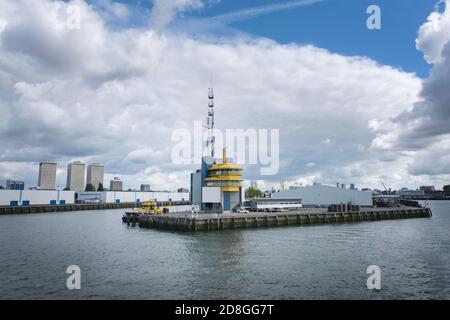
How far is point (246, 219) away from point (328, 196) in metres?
48.0

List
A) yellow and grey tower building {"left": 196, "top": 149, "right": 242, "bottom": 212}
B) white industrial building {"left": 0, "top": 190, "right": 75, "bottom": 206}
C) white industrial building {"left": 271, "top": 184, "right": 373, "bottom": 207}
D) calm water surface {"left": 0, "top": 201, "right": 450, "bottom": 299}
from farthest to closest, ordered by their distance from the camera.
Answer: white industrial building {"left": 0, "top": 190, "right": 75, "bottom": 206} → white industrial building {"left": 271, "top": 184, "right": 373, "bottom": 207} → yellow and grey tower building {"left": 196, "top": 149, "right": 242, "bottom": 212} → calm water surface {"left": 0, "top": 201, "right": 450, "bottom": 299}

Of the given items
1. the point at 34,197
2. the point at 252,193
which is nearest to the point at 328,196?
the point at 252,193

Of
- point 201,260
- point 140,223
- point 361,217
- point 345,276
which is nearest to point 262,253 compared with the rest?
point 201,260

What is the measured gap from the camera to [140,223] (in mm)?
64062

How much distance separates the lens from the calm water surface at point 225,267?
22.3 m

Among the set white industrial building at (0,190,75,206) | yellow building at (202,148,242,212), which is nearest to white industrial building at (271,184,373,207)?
yellow building at (202,148,242,212)

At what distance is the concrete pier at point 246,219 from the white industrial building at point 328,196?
13.1 m

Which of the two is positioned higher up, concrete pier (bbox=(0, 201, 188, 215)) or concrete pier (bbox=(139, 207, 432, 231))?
concrete pier (bbox=(0, 201, 188, 215))

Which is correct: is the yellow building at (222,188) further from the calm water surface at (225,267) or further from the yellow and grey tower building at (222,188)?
the calm water surface at (225,267)

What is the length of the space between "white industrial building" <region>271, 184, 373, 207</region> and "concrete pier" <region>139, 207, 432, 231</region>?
13.1 meters

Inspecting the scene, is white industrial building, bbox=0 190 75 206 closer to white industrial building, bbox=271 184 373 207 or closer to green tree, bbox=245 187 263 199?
green tree, bbox=245 187 263 199

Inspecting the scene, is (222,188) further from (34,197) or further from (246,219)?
(34,197)

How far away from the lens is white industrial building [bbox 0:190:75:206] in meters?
119
